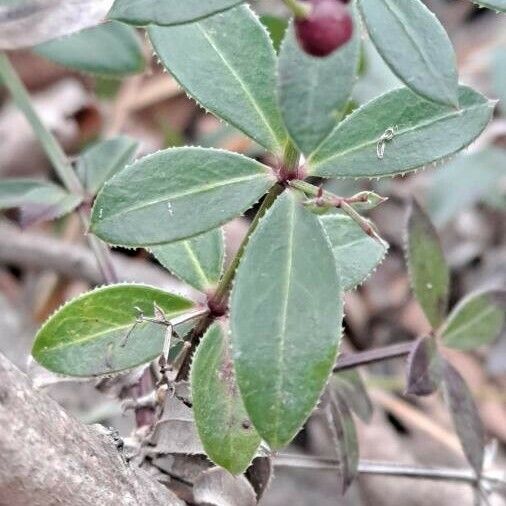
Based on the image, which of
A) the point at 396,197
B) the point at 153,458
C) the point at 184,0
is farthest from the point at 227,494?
the point at 396,197

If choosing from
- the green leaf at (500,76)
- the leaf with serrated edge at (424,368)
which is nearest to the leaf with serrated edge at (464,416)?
the leaf with serrated edge at (424,368)

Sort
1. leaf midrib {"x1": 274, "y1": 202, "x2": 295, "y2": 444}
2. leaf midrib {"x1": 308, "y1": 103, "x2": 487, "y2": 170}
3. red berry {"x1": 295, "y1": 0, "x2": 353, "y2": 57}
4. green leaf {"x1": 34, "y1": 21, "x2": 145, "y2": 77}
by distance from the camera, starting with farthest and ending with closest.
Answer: green leaf {"x1": 34, "y1": 21, "x2": 145, "y2": 77} → leaf midrib {"x1": 308, "y1": 103, "x2": 487, "y2": 170} → leaf midrib {"x1": 274, "y1": 202, "x2": 295, "y2": 444} → red berry {"x1": 295, "y1": 0, "x2": 353, "y2": 57}

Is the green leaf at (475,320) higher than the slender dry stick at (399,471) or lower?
higher

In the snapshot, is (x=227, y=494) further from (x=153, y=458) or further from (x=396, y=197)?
(x=396, y=197)

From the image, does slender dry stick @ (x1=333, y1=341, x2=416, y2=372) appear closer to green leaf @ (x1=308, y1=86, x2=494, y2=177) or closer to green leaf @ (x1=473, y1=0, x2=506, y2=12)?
green leaf @ (x1=308, y1=86, x2=494, y2=177)

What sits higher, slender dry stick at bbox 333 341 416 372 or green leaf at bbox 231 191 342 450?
green leaf at bbox 231 191 342 450

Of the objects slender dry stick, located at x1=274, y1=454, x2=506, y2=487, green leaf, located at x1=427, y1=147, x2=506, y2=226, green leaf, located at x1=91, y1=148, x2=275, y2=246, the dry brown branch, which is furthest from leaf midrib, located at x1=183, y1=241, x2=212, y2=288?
green leaf, located at x1=427, y1=147, x2=506, y2=226

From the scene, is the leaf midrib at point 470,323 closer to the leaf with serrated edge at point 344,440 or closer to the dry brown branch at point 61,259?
the leaf with serrated edge at point 344,440
